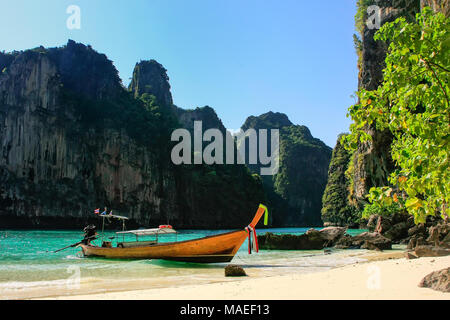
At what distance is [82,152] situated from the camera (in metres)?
→ 71.6

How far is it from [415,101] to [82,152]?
248ft

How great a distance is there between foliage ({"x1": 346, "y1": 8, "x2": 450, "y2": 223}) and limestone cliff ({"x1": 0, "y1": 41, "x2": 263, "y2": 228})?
2817 inches

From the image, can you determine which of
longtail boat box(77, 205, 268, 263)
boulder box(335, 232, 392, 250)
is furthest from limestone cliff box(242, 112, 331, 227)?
longtail boat box(77, 205, 268, 263)

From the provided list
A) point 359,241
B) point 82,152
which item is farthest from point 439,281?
point 82,152

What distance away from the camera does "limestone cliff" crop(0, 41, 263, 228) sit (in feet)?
212

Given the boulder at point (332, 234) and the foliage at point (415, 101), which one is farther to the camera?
the boulder at point (332, 234)

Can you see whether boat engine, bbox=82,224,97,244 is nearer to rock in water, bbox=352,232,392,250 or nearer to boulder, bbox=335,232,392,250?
boulder, bbox=335,232,392,250

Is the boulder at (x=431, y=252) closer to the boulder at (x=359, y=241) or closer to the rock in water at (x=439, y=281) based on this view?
the rock in water at (x=439, y=281)

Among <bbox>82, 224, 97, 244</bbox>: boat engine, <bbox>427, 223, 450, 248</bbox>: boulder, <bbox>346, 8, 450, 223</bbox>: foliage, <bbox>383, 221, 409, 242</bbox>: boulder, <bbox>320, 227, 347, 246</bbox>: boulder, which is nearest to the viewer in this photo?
<bbox>346, 8, 450, 223</bbox>: foliage

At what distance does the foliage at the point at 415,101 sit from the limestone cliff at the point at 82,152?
71.6 meters

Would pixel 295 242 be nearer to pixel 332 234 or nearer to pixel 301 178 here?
pixel 332 234

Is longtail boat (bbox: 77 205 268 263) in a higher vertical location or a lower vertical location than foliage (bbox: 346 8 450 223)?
lower

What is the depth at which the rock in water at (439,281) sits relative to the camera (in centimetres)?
461

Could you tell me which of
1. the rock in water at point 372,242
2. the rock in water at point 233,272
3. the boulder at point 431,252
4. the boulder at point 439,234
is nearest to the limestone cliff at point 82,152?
the rock in water at point 372,242
